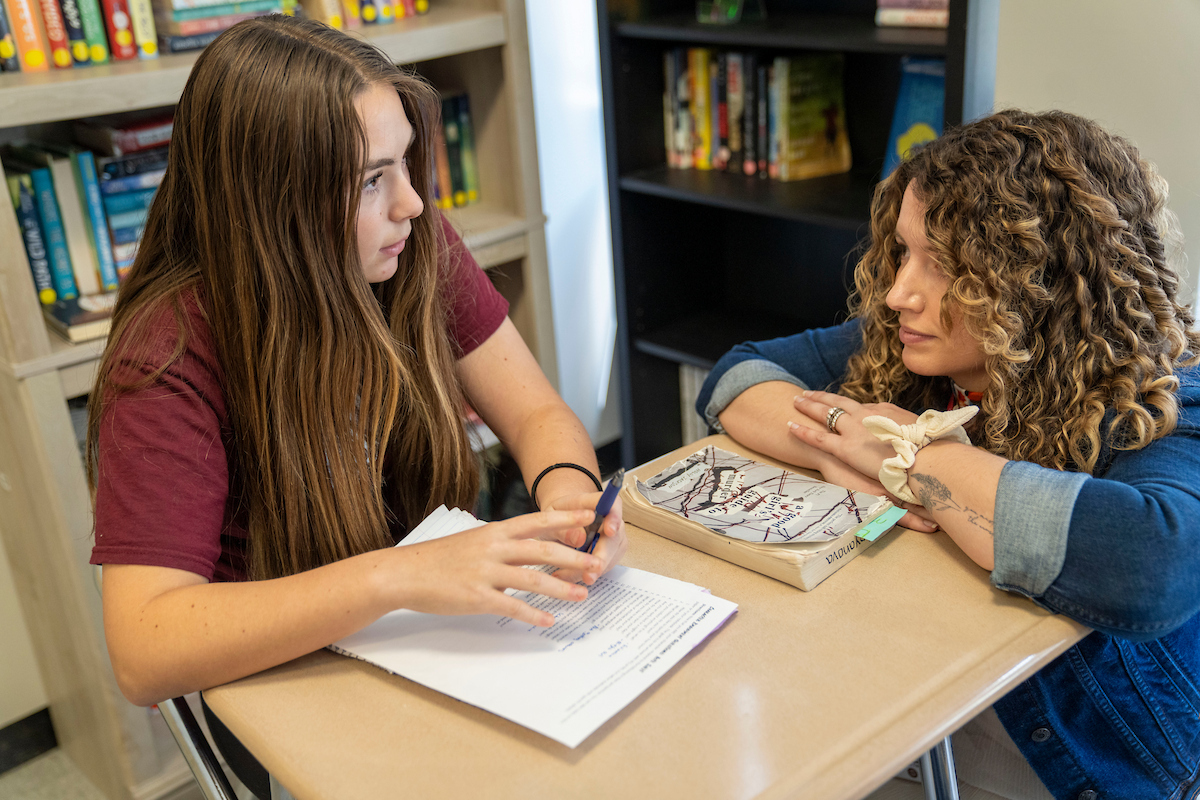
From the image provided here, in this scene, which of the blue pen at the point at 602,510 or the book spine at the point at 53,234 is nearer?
the blue pen at the point at 602,510

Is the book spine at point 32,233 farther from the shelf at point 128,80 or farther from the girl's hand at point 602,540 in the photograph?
the girl's hand at point 602,540

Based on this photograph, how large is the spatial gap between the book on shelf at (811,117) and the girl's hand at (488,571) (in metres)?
1.45

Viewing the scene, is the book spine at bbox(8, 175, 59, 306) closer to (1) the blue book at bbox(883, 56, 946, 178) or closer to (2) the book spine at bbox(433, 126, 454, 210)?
(2) the book spine at bbox(433, 126, 454, 210)

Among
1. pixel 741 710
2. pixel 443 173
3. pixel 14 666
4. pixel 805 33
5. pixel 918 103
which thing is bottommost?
pixel 14 666

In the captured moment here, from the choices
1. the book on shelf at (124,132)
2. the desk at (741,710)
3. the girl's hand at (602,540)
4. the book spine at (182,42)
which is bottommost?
the desk at (741,710)

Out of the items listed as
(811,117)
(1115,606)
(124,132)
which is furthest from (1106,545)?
(124,132)

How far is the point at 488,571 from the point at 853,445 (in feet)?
1.52

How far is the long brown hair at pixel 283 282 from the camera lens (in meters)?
1.02

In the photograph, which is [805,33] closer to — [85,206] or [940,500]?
[940,500]

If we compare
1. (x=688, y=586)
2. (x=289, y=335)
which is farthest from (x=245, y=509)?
(x=688, y=586)

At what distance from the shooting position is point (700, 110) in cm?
228

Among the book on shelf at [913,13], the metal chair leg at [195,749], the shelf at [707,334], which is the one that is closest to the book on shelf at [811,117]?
the book on shelf at [913,13]

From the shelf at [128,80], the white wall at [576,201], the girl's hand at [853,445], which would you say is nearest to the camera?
the girl's hand at [853,445]

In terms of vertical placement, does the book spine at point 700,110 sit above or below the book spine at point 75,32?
below
